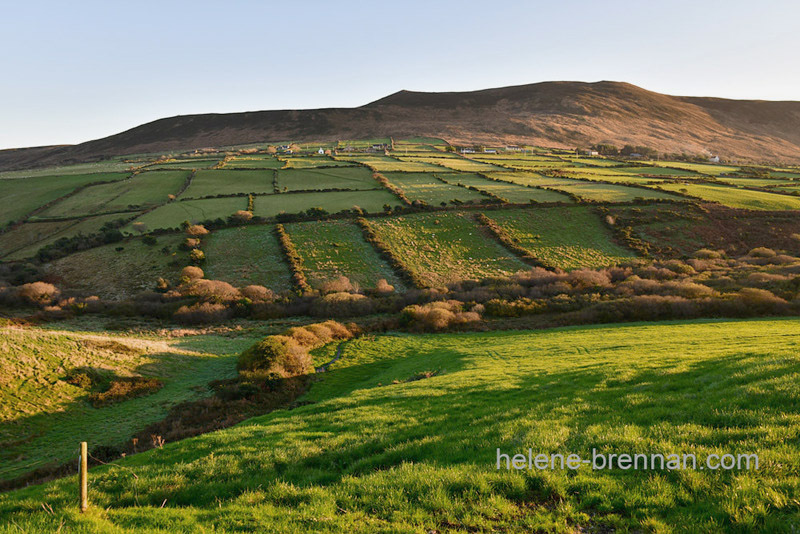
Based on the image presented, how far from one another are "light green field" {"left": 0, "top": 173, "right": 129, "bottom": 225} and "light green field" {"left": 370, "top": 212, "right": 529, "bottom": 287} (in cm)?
8681

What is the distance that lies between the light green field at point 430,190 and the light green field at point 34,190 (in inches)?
3213

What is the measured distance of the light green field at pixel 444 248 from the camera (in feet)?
214

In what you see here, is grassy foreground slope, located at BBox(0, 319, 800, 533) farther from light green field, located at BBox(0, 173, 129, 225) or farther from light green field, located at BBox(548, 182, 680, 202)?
light green field, located at BBox(0, 173, 129, 225)

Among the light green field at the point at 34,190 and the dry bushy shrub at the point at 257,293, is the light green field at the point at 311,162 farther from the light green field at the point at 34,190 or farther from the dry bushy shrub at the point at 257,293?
the dry bushy shrub at the point at 257,293

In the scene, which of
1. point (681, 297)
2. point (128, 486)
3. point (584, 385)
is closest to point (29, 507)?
point (128, 486)

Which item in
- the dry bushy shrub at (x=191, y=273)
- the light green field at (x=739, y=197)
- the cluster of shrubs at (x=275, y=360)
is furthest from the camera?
the light green field at (x=739, y=197)

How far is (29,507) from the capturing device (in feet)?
34.7

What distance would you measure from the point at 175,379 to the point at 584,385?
28281mm

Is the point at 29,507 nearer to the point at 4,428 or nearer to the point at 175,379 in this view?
the point at 4,428

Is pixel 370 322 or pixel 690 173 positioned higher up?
pixel 690 173

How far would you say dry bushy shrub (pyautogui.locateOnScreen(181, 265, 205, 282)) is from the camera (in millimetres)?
59438

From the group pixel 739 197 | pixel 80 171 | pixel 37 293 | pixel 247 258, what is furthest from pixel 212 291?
pixel 80 171

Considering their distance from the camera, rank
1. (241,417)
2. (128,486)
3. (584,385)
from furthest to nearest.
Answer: (241,417) < (584,385) < (128,486)

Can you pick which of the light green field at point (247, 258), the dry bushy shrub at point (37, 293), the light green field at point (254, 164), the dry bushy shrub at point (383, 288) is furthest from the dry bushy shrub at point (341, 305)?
the light green field at point (254, 164)
